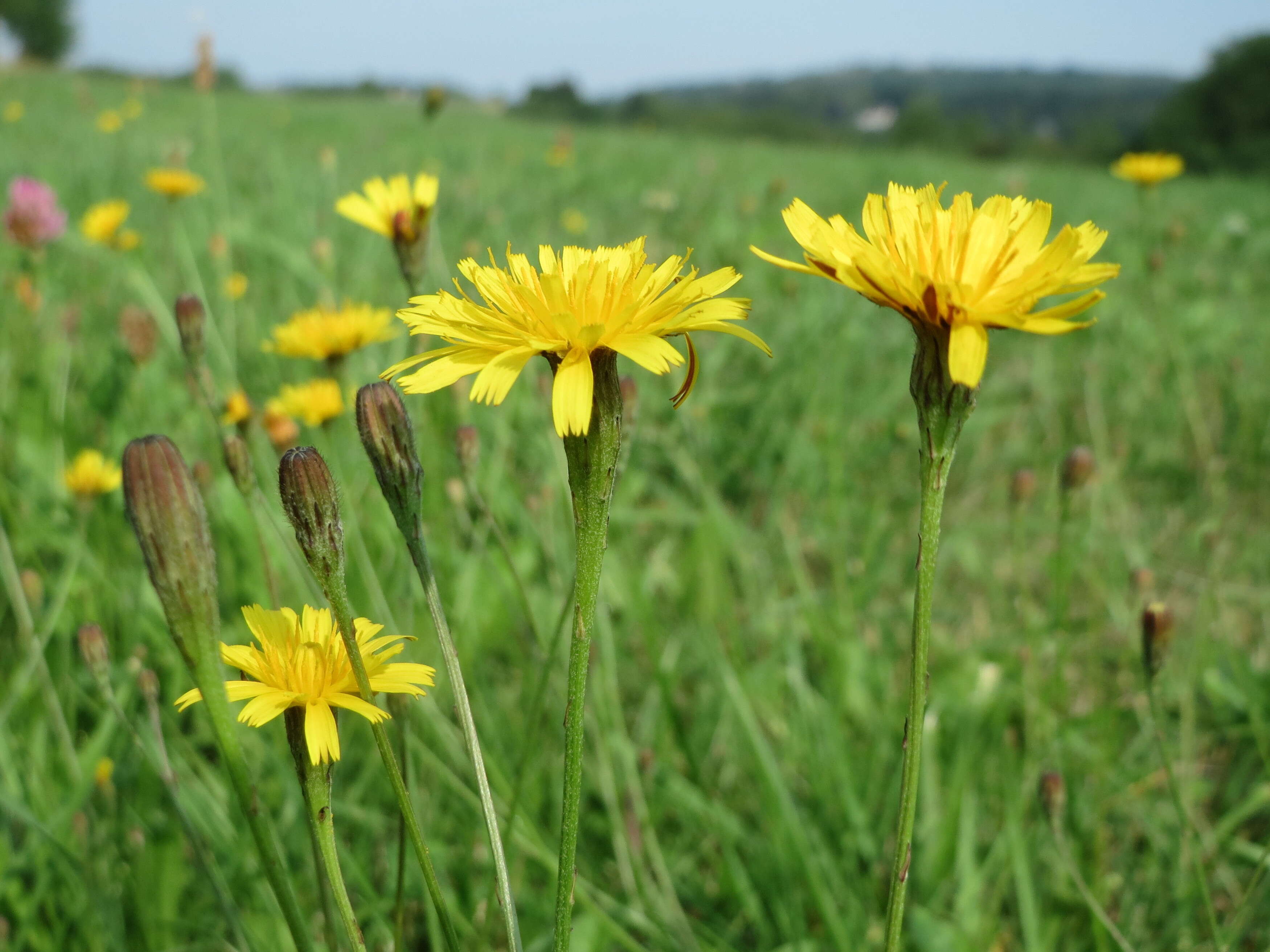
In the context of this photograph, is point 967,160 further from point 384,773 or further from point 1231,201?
point 384,773

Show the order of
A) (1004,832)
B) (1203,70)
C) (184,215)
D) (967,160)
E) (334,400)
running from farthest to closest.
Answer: (1203,70) < (967,160) < (184,215) < (334,400) < (1004,832)

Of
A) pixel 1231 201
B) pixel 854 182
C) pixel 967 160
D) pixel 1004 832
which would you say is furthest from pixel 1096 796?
pixel 967 160

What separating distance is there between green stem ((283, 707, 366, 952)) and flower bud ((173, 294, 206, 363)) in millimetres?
935

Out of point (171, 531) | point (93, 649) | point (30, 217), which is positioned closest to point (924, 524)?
point (171, 531)

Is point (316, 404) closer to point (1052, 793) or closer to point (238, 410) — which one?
point (238, 410)

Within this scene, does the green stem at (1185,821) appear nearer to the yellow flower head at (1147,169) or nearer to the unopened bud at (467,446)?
the unopened bud at (467,446)

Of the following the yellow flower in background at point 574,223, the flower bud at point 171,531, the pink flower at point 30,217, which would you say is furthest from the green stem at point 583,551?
the yellow flower in background at point 574,223

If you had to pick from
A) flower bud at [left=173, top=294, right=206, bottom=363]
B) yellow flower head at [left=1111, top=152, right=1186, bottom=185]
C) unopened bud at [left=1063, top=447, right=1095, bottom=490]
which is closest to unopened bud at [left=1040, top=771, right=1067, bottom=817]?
unopened bud at [left=1063, top=447, right=1095, bottom=490]

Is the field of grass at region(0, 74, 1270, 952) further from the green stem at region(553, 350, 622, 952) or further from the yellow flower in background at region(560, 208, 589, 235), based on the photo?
the yellow flower in background at region(560, 208, 589, 235)

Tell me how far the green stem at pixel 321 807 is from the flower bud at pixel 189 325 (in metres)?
0.93

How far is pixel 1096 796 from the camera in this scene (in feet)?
4.54

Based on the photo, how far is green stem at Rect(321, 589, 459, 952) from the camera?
1.90 ft

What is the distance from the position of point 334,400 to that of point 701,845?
99cm

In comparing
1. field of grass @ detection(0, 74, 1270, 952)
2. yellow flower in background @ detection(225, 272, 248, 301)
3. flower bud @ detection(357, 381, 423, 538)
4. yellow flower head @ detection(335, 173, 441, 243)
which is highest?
yellow flower head @ detection(335, 173, 441, 243)
